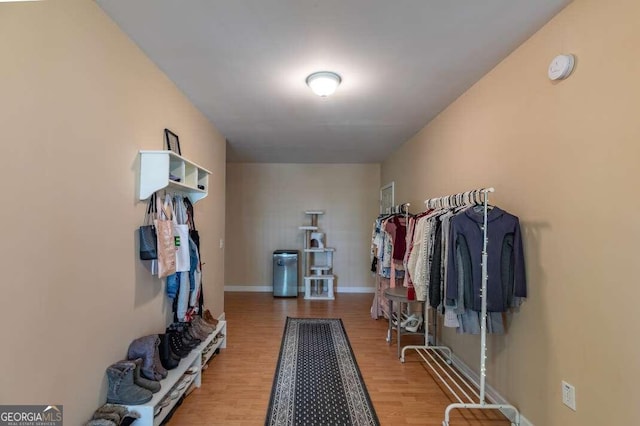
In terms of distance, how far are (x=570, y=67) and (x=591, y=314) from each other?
129 centimetres

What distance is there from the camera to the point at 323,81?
2.36 meters

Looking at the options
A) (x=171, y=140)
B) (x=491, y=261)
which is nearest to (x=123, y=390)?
(x=171, y=140)

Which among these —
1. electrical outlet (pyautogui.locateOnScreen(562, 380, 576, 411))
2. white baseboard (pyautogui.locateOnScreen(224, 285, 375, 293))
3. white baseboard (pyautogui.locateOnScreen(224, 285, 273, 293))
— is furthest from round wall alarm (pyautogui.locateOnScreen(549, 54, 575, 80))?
white baseboard (pyautogui.locateOnScreen(224, 285, 273, 293))

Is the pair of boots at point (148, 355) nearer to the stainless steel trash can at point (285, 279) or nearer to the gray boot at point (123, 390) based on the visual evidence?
the gray boot at point (123, 390)

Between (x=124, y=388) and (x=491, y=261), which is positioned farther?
(x=491, y=261)

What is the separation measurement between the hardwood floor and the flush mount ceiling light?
97.9 inches

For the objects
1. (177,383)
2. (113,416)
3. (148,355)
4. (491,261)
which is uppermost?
(491,261)

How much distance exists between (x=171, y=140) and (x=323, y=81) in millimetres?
1356

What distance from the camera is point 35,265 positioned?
4.13ft

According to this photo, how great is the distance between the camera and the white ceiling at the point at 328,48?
1.64m

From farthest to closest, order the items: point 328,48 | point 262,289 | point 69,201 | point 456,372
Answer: point 262,289 < point 456,372 < point 328,48 < point 69,201

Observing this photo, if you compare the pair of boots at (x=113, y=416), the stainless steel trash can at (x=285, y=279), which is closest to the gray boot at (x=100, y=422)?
the pair of boots at (x=113, y=416)

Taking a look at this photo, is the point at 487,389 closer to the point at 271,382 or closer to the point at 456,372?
the point at 456,372

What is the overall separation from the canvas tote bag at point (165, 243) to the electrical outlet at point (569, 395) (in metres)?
2.52
